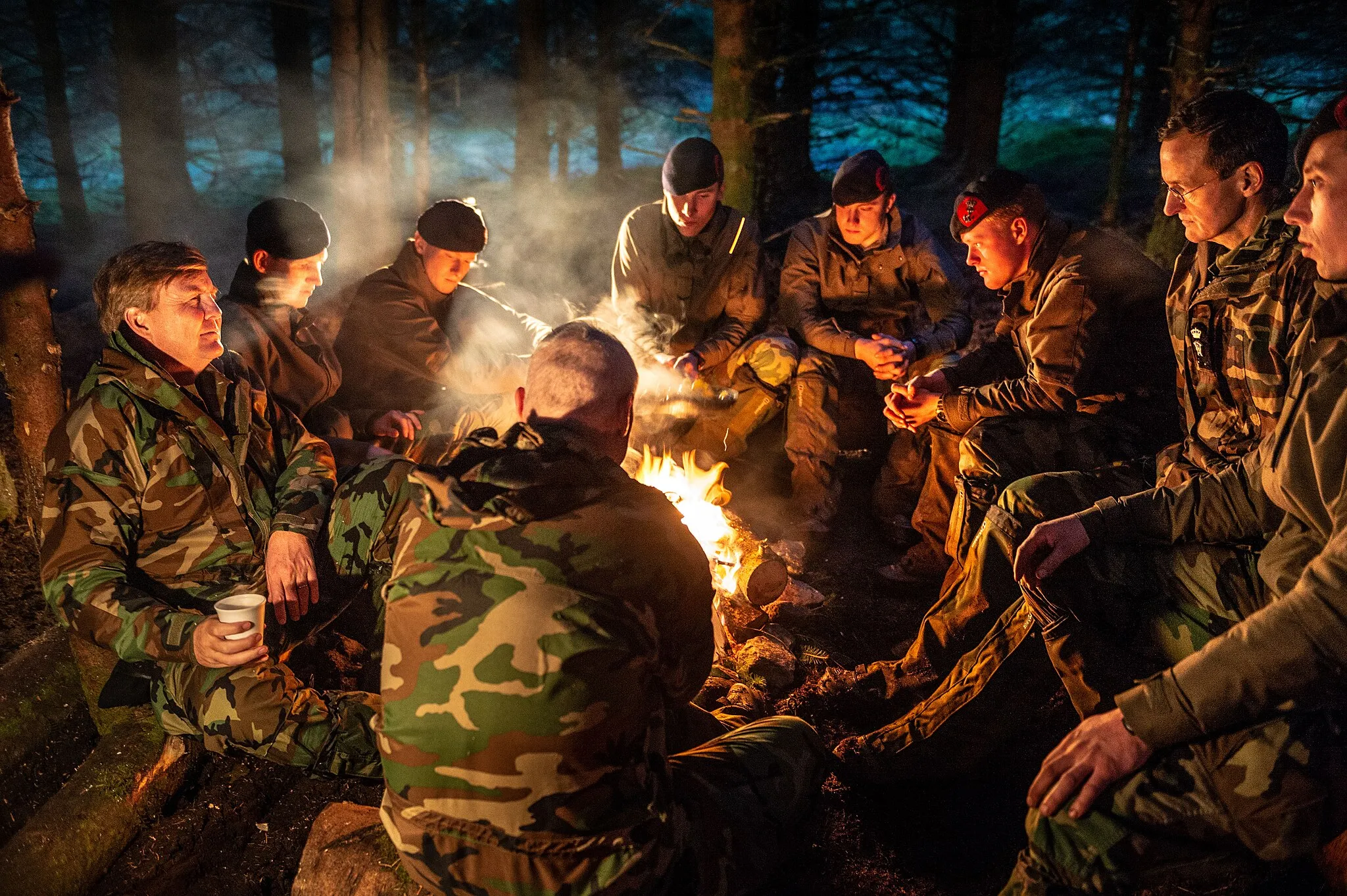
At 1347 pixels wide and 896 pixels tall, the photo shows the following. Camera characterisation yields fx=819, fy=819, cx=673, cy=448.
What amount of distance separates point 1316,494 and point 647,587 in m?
1.89

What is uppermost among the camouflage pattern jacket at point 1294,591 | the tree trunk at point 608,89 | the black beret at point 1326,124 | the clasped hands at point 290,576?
the tree trunk at point 608,89

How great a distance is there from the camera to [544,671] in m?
2.07

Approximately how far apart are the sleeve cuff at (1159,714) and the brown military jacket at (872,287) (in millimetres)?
4039

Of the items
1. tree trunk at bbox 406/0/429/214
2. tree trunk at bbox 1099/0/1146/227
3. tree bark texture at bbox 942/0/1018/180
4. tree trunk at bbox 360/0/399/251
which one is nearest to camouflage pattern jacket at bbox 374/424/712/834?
tree trunk at bbox 360/0/399/251

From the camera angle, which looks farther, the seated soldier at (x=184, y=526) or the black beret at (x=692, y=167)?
the black beret at (x=692, y=167)

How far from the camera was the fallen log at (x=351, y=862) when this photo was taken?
2635 millimetres

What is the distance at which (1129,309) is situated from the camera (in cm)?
438

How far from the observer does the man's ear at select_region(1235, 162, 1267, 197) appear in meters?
3.38

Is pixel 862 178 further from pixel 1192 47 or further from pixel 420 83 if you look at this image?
pixel 420 83

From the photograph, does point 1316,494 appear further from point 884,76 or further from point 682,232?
point 884,76

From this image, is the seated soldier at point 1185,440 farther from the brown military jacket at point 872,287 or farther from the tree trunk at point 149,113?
the tree trunk at point 149,113

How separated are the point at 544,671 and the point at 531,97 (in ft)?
50.5

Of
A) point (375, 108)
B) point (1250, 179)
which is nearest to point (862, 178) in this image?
point (1250, 179)

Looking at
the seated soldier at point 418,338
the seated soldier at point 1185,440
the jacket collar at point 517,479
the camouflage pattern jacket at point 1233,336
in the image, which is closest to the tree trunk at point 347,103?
the seated soldier at point 418,338
